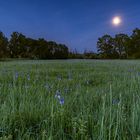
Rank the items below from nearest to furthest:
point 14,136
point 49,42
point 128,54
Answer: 1. point 14,136
2. point 49,42
3. point 128,54

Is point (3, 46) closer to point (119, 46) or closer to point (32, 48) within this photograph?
point (32, 48)

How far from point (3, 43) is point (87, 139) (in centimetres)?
4056

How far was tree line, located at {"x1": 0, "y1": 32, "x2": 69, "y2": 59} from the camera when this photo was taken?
43.8 metres

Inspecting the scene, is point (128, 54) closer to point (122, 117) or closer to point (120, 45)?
point (120, 45)

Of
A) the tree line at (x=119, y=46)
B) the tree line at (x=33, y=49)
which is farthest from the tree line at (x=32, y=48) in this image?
the tree line at (x=119, y=46)

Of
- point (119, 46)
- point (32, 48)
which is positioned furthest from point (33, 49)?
point (119, 46)

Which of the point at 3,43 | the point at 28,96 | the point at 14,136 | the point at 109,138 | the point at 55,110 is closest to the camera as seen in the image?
the point at 109,138

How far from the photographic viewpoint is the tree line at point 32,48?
43.8m

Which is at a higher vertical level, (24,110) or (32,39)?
(32,39)

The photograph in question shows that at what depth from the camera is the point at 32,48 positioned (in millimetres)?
45500

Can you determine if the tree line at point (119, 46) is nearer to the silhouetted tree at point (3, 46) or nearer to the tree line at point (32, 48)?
the tree line at point (32, 48)

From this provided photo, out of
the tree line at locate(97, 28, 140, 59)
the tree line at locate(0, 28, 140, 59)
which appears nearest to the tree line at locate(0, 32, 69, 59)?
the tree line at locate(0, 28, 140, 59)

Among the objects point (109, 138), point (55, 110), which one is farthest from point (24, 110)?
point (109, 138)

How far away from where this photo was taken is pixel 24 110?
7.70 feet
